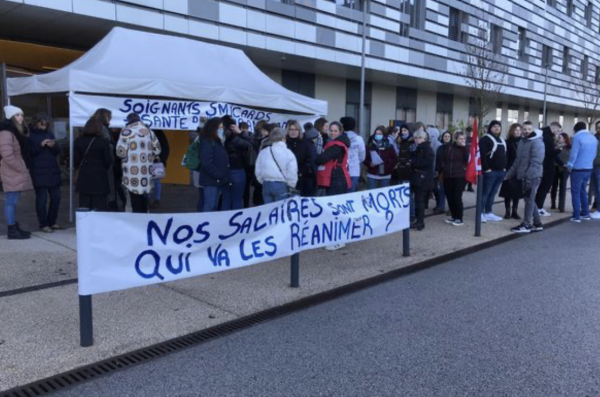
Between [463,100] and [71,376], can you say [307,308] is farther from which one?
[463,100]

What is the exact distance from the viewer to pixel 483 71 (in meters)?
20.8

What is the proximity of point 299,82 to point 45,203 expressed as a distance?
39.7 ft

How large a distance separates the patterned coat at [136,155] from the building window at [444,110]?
20.4 meters

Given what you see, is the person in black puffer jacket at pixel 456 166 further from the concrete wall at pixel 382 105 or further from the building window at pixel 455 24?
the building window at pixel 455 24

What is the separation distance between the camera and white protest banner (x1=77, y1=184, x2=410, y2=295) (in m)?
3.75

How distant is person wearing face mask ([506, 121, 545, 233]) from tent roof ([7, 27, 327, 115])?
13.6 ft

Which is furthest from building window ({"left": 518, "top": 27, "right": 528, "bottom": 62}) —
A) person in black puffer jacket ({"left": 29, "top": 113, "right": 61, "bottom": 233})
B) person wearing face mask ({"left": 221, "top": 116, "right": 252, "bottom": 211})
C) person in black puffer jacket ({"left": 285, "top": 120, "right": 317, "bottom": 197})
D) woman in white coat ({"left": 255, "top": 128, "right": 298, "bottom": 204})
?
person in black puffer jacket ({"left": 29, "top": 113, "right": 61, "bottom": 233})

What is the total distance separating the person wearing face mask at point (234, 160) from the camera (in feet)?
26.2

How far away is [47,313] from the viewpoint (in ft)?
14.9

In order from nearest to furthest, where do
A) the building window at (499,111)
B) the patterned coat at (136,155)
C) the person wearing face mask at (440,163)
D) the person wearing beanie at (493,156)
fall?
1. the patterned coat at (136,155)
2. the person wearing beanie at (493,156)
3. the person wearing face mask at (440,163)
4. the building window at (499,111)

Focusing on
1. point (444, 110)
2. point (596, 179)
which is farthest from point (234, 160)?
point (444, 110)

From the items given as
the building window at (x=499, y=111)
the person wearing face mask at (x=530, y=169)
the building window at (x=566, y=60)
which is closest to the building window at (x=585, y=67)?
the building window at (x=566, y=60)

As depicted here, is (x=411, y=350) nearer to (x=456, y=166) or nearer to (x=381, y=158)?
(x=456, y=166)

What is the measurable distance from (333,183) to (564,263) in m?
3.35
